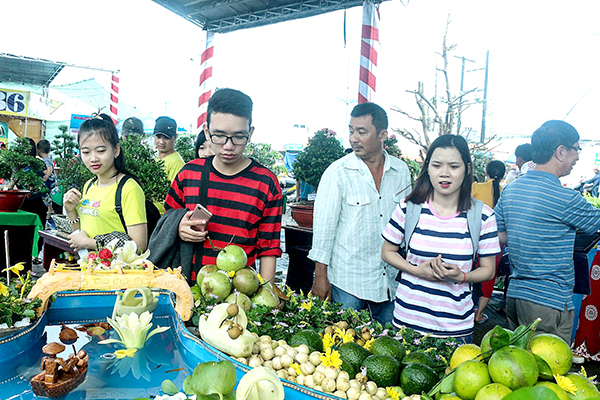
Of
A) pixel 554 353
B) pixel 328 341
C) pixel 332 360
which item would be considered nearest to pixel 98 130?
pixel 328 341

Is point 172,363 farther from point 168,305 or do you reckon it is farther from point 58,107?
point 58,107

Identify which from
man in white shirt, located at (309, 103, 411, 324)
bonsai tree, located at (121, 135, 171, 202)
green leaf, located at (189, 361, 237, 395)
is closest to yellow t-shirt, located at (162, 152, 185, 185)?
bonsai tree, located at (121, 135, 171, 202)

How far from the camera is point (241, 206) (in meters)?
2.46

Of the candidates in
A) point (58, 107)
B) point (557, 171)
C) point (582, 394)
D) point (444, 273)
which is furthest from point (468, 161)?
point (58, 107)

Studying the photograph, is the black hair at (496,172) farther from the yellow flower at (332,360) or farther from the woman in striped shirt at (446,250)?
the yellow flower at (332,360)

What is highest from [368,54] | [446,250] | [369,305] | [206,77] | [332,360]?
[206,77]

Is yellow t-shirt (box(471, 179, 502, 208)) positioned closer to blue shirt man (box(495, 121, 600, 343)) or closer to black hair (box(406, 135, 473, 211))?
blue shirt man (box(495, 121, 600, 343))

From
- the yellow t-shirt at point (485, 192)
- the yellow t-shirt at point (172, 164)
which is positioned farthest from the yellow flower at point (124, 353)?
the yellow t-shirt at point (485, 192)

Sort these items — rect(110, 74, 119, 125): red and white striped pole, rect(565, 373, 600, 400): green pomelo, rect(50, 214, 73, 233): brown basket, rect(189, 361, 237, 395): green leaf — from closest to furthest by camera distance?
1. rect(189, 361, 237, 395): green leaf
2. rect(565, 373, 600, 400): green pomelo
3. rect(50, 214, 73, 233): brown basket
4. rect(110, 74, 119, 125): red and white striped pole

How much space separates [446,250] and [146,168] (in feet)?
8.84

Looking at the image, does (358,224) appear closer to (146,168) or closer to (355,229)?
(355,229)

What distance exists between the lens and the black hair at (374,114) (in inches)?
120

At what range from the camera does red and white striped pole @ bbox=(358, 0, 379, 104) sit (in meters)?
6.64

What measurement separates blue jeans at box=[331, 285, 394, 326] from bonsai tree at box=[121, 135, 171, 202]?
1.92 meters
